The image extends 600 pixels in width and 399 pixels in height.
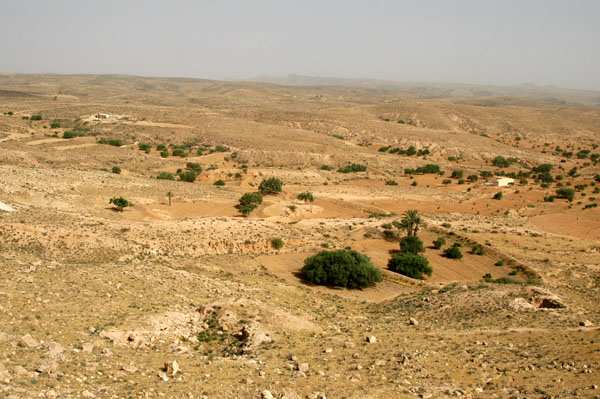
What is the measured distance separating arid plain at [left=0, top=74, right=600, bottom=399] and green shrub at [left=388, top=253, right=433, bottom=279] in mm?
762

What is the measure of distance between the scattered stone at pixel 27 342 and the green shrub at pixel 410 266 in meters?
17.8

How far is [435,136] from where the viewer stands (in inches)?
3322

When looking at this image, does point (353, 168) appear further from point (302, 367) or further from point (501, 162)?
point (302, 367)

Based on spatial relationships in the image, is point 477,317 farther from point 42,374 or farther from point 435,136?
point 435,136

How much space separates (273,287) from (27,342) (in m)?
9.71

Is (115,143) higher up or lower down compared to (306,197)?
higher up

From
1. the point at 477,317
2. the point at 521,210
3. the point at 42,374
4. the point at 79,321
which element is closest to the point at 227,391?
the point at 42,374

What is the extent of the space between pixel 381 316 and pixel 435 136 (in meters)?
73.7

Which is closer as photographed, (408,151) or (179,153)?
(179,153)

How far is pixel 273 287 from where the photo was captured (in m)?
18.1

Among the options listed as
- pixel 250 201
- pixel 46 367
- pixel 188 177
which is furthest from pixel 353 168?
pixel 46 367

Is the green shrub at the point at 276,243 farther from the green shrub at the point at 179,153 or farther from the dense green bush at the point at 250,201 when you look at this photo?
the green shrub at the point at 179,153

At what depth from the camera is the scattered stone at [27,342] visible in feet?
31.7

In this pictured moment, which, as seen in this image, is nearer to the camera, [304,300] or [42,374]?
[42,374]
